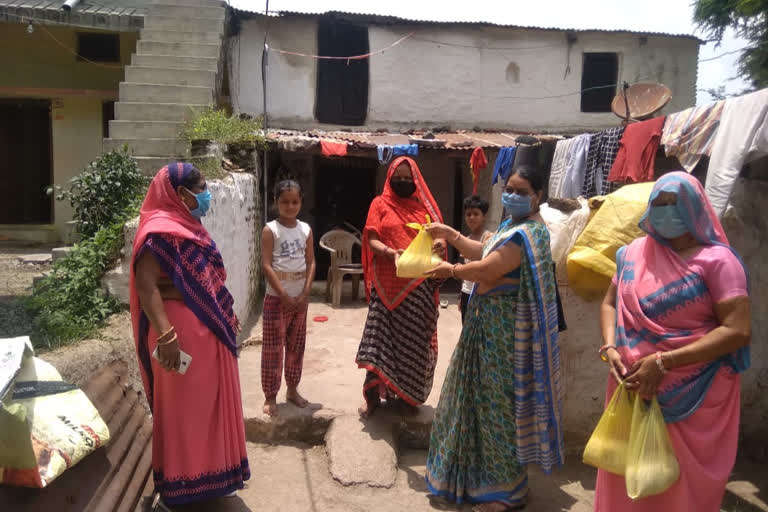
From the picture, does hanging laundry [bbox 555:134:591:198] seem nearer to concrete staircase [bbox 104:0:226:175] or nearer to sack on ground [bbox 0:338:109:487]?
concrete staircase [bbox 104:0:226:175]

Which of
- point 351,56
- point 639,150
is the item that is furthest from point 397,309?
point 351,56

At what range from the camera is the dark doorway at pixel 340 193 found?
37.1 ft

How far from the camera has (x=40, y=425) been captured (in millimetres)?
1940

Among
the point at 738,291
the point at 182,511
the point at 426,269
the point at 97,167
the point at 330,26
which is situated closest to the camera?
the point at 738,291

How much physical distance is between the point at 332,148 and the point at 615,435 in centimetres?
723

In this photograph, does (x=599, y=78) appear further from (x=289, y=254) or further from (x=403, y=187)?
(x=289, y=254)

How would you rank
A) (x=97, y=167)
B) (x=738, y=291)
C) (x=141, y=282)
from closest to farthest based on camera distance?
(x=738, y=291)
(x=141, y=282)
(x=97, y=167)

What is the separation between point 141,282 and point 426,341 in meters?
1.95

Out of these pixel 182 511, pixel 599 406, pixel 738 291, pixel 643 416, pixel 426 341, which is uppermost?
pixel 738 291

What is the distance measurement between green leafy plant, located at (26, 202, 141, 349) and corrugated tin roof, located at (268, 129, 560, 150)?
469cm

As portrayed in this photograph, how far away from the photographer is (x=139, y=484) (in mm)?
2596

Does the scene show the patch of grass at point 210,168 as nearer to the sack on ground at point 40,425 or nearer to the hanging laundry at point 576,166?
the sack on ground at point 40,425

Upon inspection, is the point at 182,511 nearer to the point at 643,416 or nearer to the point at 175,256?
the point at 175,256

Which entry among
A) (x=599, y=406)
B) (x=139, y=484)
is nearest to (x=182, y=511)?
(x=139, y=484)
